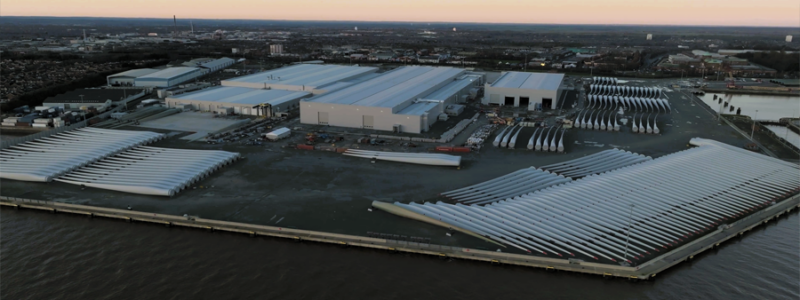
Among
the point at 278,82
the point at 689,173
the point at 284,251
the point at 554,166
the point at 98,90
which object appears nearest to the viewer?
the point at 284,251

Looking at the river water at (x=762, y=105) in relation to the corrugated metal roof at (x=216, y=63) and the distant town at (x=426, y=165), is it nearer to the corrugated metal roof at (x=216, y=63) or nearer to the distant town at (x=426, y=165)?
the distant town at (x=426, y=165)

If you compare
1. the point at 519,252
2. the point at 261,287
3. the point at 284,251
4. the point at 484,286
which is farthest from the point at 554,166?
the point at 261,287

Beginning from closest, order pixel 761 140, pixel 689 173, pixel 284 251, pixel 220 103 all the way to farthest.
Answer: pixel 284 251 < pixel 689 173 < pixel 761 140 < pixel 220 103

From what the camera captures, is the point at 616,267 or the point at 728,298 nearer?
the point at 728,298

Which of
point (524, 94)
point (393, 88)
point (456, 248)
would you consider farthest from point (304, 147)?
point (524, 94)

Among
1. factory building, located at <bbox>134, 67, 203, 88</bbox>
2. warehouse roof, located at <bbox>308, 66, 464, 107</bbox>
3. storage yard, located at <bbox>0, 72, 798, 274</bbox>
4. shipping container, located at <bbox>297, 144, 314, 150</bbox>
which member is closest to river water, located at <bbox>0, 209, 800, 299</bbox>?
storage yard, located at <bbox>0, 72, 798, 274</bbox>

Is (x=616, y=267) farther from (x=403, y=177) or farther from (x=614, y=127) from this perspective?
(x=614, y=127)

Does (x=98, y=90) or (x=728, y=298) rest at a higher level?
(x=98, y=90)

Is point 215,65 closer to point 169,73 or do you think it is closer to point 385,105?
point 169,73
